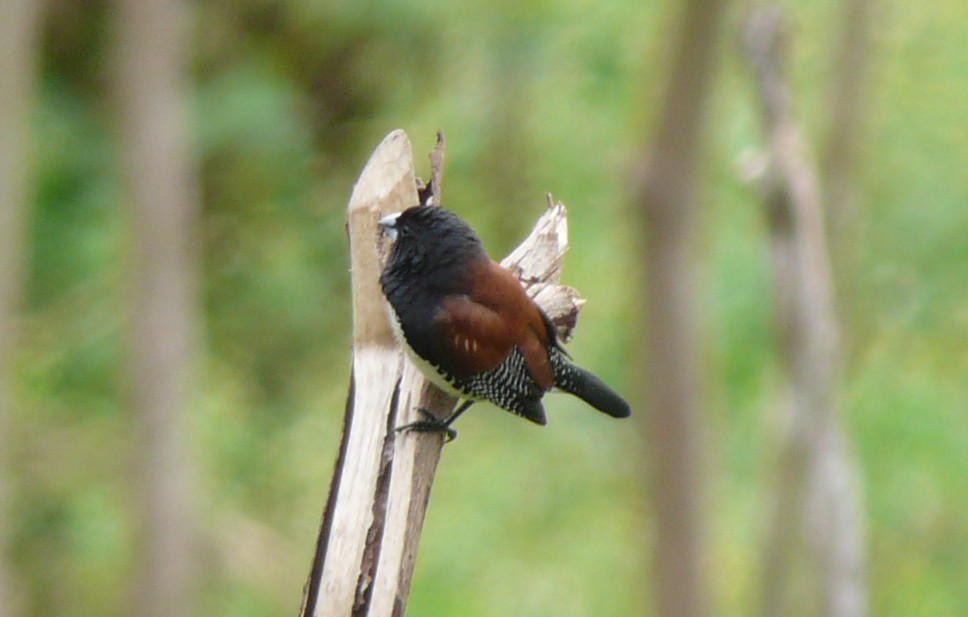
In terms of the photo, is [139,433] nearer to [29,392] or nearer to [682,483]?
[29,392]

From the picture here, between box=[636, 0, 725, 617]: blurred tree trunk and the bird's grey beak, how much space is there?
3.14 meters

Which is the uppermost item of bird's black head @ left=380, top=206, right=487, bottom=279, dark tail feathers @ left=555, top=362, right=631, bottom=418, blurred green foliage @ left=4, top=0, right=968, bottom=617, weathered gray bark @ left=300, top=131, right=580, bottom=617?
blurred green foliage @ left=4, top=0, right=968, bottom=617

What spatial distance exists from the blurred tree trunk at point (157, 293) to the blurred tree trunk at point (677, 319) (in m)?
2.70

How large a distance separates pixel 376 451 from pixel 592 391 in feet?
3.96

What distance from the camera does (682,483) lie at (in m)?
6.74

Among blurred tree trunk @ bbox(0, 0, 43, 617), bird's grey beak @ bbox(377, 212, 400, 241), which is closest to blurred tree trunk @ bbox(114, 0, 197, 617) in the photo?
blurred tree trunk @ bbox(0, 0, 43, 617)

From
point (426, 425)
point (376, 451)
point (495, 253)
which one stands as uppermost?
point (495, 253)

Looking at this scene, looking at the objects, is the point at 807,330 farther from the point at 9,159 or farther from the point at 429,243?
the point at 9,159

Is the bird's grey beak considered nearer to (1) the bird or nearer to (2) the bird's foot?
(1) the bird

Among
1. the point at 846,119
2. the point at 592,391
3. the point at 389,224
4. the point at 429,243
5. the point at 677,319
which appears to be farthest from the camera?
the point at 846,119

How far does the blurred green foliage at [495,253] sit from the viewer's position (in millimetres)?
7379

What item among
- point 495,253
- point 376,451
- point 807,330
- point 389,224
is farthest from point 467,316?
point 495,253

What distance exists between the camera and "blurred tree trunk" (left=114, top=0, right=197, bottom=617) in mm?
7508

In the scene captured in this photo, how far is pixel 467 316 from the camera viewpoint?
377cm
